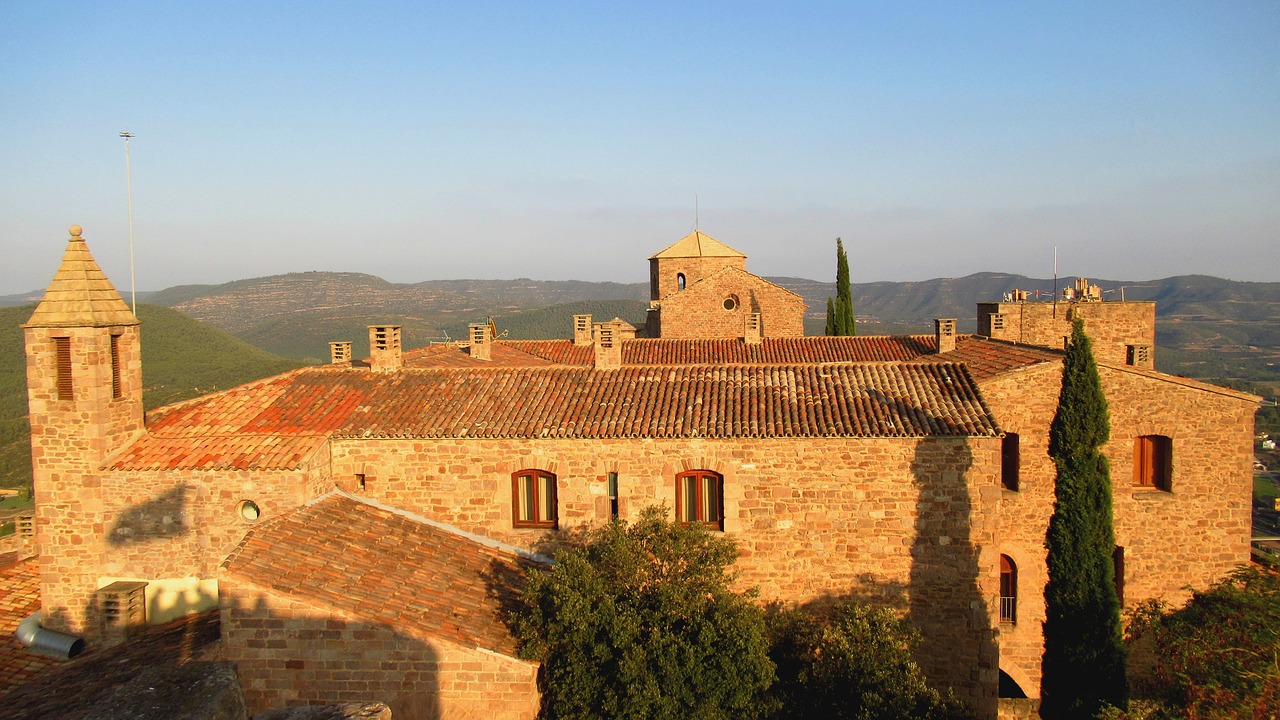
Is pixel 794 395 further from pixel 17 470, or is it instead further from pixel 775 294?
pixel 17 470

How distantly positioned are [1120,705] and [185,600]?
16.6 m

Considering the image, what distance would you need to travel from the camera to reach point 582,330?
109 feet

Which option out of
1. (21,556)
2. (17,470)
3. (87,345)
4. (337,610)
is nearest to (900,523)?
(337,610)

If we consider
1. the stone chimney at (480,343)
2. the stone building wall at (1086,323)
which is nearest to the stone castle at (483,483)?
the stone chimney at (480,343)

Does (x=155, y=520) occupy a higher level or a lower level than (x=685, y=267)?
lower

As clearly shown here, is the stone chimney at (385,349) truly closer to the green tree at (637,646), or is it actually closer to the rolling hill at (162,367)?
the green tree at (637,646)

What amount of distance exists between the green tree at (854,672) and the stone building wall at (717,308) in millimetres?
22970

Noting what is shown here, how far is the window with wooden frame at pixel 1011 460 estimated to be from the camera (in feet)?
59.4

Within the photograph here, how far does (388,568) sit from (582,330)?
20551mm

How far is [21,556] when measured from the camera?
21.1 meters

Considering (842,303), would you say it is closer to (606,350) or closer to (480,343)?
(480,343)

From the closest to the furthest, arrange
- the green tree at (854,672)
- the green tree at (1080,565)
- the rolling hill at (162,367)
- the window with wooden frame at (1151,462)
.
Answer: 1. the green tree at (854,672)
2. the green tree at (1080,565)
3. the window with wooden frame at (1151,462)
4. the rolling hill at (162,367)

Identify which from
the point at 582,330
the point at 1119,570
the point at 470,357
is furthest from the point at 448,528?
the point at 582,330

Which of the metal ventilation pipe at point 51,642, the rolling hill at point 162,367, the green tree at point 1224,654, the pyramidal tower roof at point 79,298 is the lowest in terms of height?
the metal ventilation pipe at point 51,642
